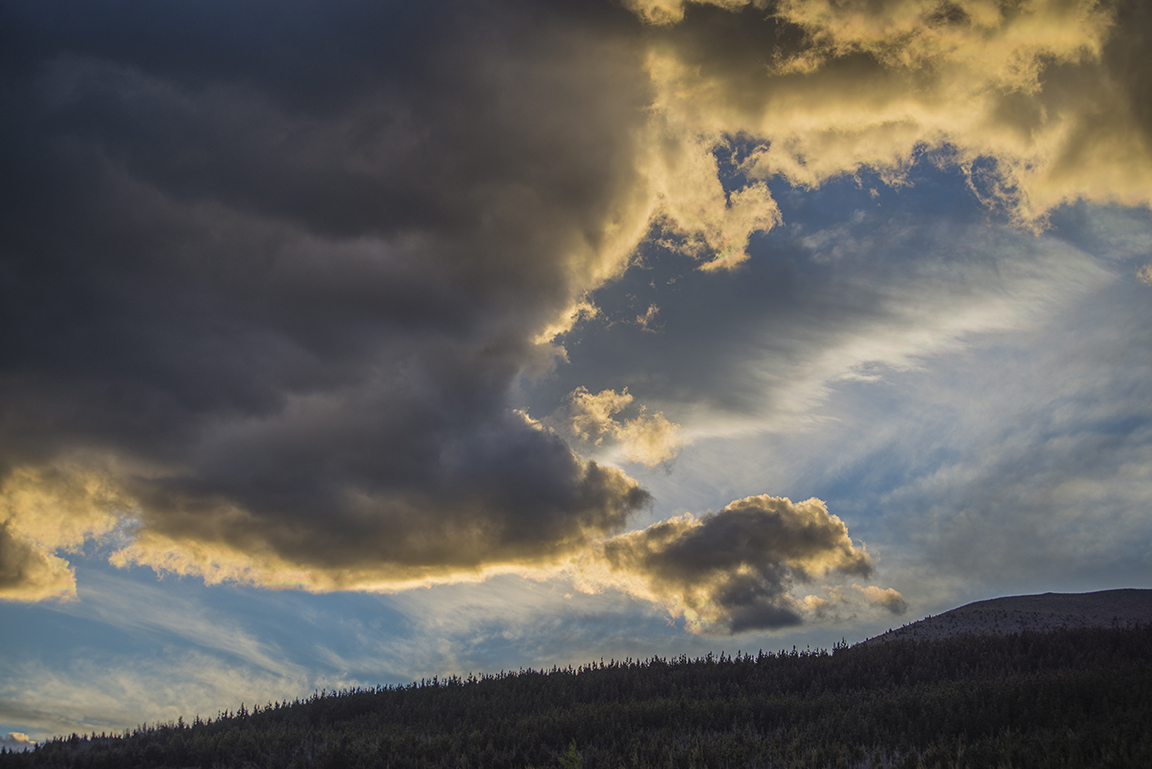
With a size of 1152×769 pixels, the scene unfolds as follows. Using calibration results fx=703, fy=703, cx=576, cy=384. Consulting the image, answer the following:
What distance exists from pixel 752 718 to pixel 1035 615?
88.9ft

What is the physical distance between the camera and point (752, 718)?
99.3ft

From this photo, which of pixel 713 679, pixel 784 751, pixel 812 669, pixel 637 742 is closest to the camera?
pixel 784 751

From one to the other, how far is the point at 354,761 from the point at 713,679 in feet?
72.5

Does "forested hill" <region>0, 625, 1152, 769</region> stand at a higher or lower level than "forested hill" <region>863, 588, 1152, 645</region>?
→ lower

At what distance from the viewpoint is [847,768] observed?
19203 mm

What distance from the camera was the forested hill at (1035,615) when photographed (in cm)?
4394

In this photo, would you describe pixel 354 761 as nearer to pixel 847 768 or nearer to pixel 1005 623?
pixel 847 768

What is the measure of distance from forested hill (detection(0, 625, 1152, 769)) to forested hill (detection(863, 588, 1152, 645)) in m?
6.27

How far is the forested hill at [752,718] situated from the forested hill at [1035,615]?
627 cm

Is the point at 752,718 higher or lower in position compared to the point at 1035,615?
lower

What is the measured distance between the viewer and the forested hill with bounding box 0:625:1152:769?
20703mm

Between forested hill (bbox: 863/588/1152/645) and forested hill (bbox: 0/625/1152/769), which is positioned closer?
forested hill (bbox: 0/625/1152/769)

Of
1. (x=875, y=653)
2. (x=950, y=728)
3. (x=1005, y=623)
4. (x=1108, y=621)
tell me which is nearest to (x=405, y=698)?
(x=875, y=653)

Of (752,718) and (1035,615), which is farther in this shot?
(1035,615)
